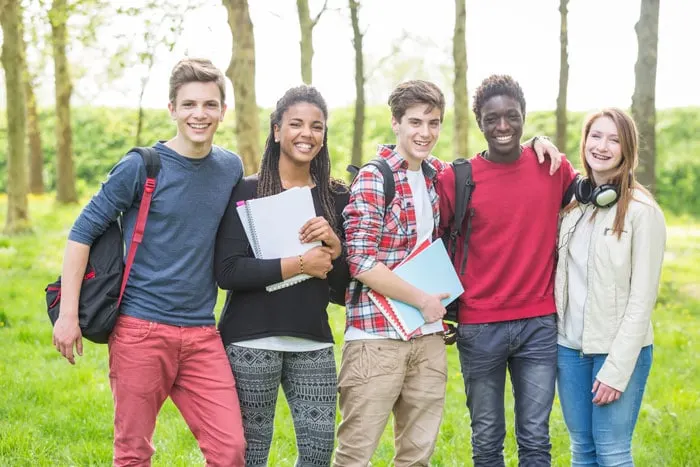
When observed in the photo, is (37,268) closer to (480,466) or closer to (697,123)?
(480,466)

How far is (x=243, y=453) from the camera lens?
3.55m

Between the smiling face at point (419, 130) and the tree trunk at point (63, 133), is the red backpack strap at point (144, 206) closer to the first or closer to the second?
the smiling face at point (419, 130)

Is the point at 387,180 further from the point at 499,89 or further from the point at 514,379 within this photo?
the point at 514,379

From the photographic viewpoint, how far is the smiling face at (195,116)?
362cm

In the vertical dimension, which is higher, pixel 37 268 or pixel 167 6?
pixel 167 6

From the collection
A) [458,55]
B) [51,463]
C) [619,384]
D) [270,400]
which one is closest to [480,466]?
[619,384]

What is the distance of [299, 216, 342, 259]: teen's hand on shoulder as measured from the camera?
3607mm

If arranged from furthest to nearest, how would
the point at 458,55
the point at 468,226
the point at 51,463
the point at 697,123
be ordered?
1. the point at 697,123
2. the point at 458,55
3. the point at 51,463
4. the point at 468,226

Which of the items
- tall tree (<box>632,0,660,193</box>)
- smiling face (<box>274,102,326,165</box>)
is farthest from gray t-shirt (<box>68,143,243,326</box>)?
tall tree (<box>632,0,660,193</box>)

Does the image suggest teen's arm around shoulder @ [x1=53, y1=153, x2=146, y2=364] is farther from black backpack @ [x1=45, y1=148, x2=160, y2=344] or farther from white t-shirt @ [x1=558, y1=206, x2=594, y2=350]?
white t-shirt @ [x1=558, y1=206, x2=594, y2=350]

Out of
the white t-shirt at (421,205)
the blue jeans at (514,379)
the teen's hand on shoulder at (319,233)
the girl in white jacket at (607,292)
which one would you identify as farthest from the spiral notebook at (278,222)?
the girl in white jacket at (607,292)

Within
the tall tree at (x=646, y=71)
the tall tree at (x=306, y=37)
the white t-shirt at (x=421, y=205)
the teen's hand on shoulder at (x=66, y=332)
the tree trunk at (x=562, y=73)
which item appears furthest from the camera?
the tree trunk at (x=562, y=73)

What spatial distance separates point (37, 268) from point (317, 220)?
878 cm

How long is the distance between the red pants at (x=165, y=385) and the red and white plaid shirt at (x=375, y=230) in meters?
0.67
